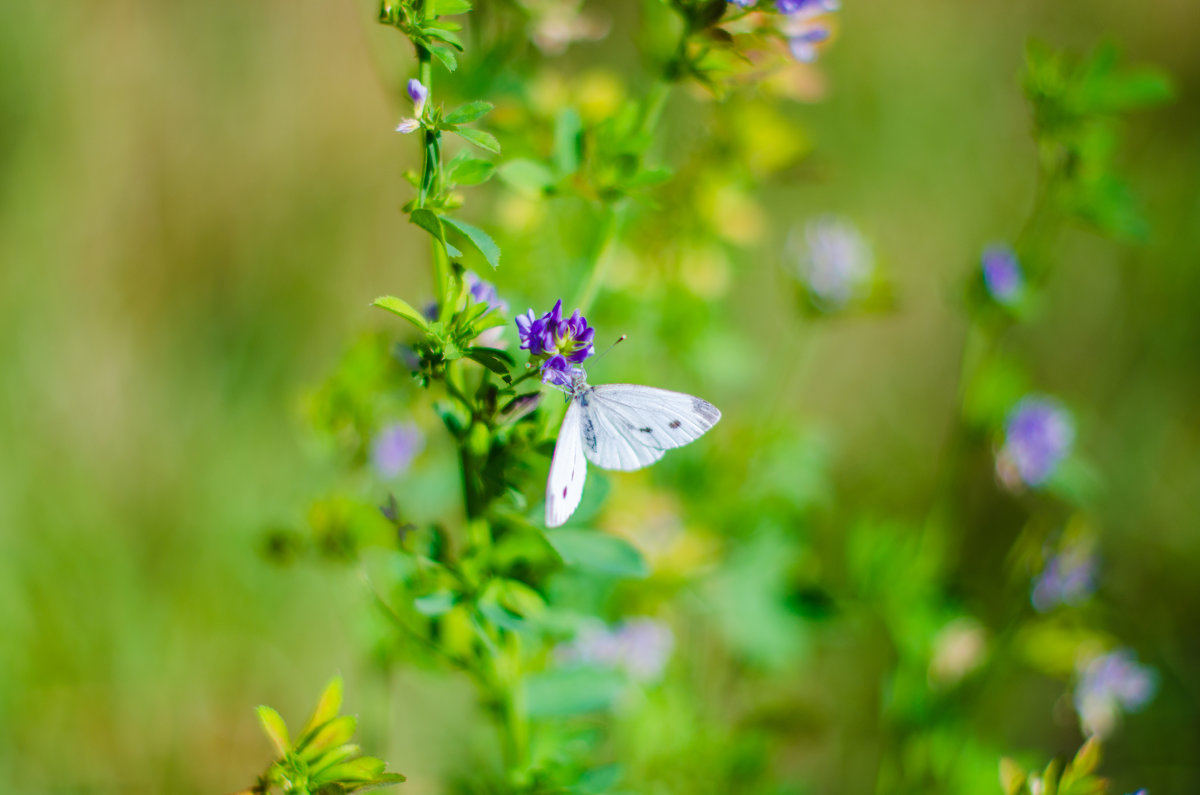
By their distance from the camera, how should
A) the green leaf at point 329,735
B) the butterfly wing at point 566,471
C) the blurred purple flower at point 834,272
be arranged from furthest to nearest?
the blurred purple flower at point 834,272, the green leaf at point 329,735, the butterfly wing at point 566,471

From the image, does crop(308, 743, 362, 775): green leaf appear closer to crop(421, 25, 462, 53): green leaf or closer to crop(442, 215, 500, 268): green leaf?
crop(442, 215, 500, 268): green leaf

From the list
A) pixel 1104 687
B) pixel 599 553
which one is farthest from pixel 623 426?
pixel 1104 687

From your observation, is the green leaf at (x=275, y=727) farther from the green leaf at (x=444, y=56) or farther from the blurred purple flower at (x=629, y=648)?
the blurred purple flower at (x=629, y=648)

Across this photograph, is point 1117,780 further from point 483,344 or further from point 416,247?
point 416,247

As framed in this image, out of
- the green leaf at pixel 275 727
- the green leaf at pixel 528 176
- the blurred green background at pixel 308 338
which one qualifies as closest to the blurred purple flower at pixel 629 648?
the blurred green background at pixel 308 338

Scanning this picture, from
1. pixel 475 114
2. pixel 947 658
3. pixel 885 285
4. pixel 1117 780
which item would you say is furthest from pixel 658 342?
pixel 1117 780
